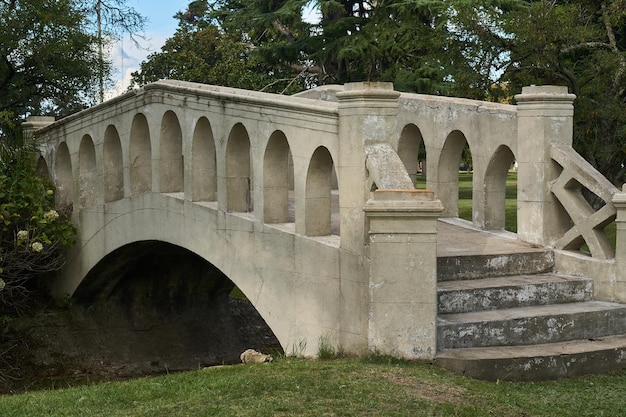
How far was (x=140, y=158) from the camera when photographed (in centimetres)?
1480

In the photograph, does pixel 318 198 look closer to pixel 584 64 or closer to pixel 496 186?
pixel 496 186

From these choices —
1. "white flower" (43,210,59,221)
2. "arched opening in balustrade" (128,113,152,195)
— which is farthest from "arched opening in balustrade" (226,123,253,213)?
"white flower" (43,210,59,221)

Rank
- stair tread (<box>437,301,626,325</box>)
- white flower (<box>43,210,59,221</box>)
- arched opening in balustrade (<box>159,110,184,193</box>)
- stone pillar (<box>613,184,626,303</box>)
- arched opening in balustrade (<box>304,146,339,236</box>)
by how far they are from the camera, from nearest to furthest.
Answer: stair tread (<box>437,301,626,325</box>) < stone pillar (<box>613,184,626,303</box>) < arched opening in balustrade (<box>304,146,339,236</box>) < arched opening in balustrade (<box>159,110,184,193</box>) < white flower (<box>43,210,59,221</box>)

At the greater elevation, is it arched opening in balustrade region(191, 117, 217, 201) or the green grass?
arched opening in balustrade region(191, 117, 217, 201)

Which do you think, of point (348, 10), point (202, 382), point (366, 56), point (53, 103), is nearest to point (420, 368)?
point (202, 382)

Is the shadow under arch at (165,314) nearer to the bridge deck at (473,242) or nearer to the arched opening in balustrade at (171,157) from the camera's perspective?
the arched opening in balustrade at (171,157)

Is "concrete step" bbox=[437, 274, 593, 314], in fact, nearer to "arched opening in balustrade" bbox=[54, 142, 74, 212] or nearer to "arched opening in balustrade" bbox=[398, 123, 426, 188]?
"arched opening in balustrade" bbox=[398, 123, 426, 188]

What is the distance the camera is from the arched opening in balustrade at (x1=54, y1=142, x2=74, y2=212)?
17250 millimetres

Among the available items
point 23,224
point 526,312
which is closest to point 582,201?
point 526,312

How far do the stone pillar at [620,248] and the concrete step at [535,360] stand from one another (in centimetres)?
87

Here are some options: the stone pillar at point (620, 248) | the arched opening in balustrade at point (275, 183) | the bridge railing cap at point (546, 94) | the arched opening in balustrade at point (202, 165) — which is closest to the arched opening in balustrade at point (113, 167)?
the arched opening in balustrade at point (202, 165)

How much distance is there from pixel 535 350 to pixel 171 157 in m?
6.64

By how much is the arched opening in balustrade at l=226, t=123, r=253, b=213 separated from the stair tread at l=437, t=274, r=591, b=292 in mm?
3057

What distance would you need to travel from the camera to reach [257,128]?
11.0m
